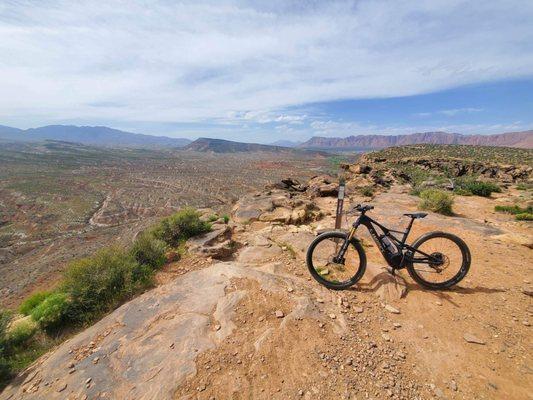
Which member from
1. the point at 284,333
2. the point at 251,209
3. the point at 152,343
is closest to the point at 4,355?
the point at 152,343

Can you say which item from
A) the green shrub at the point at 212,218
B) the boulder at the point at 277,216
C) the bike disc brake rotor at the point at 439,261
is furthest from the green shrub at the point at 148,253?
the bike disc brake rotor at the point at 439,261

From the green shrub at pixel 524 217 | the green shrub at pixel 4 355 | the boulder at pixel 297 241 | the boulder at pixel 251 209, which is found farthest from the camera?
the boulder at pixel 251 209

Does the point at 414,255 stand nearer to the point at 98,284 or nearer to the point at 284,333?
the point at 284,333

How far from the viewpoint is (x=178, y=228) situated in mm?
8047

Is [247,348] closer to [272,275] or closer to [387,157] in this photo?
[272,275]

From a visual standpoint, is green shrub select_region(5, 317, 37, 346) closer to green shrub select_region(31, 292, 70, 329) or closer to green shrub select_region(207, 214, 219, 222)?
green shrub select_region(31, 292, 70, 329)

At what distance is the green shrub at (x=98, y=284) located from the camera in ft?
18.0

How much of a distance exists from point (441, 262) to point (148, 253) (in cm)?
622

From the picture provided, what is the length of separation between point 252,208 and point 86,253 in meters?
19.9

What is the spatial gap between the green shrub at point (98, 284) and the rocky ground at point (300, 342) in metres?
0.69

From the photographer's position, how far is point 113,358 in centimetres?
379

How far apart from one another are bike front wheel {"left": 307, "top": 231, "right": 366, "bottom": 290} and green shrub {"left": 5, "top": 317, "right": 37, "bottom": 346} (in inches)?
224

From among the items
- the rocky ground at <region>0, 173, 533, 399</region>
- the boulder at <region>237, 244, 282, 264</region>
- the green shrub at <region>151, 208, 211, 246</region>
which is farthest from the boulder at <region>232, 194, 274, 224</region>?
the rocky ground at <region>0, 173, 533, 399</region>

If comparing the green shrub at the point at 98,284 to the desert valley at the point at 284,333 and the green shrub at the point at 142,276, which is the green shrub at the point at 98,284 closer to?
the green shrub at the point at 142,276
